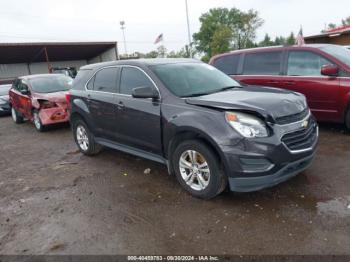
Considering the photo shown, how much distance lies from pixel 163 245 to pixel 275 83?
4.91 m

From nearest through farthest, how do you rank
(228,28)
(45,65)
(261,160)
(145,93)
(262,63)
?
(261,160), (145,93), (262,63), (45,65), (228,28)

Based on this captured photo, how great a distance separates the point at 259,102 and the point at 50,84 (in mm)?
7462

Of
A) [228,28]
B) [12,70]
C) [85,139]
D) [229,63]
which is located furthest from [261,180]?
[228,28]

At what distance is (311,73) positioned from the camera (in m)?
6.29

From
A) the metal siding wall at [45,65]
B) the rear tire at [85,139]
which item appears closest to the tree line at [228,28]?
the metal siding wall at [45,65]

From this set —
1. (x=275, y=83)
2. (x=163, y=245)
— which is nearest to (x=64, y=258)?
(x=163, y=245)

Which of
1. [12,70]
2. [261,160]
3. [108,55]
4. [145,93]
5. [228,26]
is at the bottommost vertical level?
[261,160]

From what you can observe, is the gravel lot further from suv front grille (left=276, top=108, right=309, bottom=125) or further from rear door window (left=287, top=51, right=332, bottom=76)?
rear door window (left=287, top=51, right=332, bottom=76)

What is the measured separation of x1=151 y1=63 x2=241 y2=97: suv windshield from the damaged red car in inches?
167

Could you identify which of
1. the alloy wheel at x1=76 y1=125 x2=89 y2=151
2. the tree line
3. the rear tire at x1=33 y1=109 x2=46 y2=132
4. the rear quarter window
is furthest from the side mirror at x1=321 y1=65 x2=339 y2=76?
the tree line

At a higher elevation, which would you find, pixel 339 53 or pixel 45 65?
pixel 45 65

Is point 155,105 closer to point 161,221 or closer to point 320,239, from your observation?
point 161,221

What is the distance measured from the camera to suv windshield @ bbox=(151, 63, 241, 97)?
427 centimetres

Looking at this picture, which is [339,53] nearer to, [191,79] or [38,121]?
[191,79]
